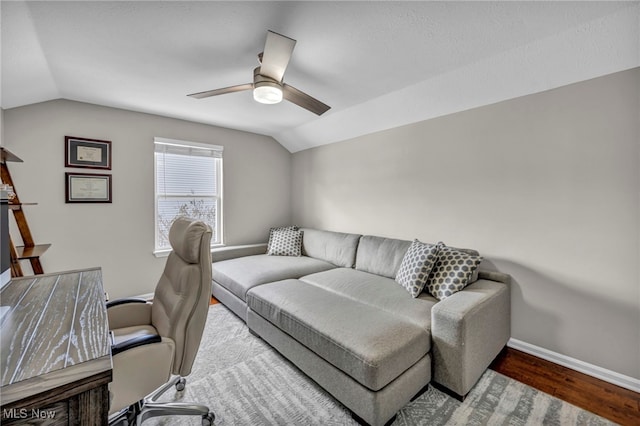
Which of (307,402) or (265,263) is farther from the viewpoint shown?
(265,263)

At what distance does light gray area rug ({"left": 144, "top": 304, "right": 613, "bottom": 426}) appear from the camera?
156cm

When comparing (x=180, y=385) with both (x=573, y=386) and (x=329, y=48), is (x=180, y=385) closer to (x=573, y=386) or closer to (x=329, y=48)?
(x=329, y=48)

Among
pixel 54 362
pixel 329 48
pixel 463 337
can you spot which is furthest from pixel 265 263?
pixel 54 362

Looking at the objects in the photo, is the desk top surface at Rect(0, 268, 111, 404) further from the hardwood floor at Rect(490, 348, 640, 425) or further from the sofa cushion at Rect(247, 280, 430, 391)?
the hardwood floor at Rect(490, 348, 640, 425)

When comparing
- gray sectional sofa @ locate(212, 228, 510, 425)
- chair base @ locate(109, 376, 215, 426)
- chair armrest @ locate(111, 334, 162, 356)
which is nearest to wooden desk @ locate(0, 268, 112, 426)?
chair armrest @ locate(111, 334, 162, 356)

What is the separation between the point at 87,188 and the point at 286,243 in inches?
93.3

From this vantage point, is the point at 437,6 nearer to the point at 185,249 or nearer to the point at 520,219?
the point at 520,219

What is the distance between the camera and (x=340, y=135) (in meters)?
3.75

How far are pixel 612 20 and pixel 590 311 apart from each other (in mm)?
1920

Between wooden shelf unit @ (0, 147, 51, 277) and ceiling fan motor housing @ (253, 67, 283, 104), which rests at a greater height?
ceiling fan motor housing @ (253, 67, 283, 104)

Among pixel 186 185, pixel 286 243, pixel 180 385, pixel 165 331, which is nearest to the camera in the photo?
pixel 165 331

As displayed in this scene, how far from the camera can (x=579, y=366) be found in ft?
6.55

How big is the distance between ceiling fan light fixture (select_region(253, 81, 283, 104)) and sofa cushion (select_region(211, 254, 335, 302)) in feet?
5.65

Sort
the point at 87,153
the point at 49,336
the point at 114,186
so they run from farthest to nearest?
the point at 114,186 → the point at 87,153 → the point at 49,336
